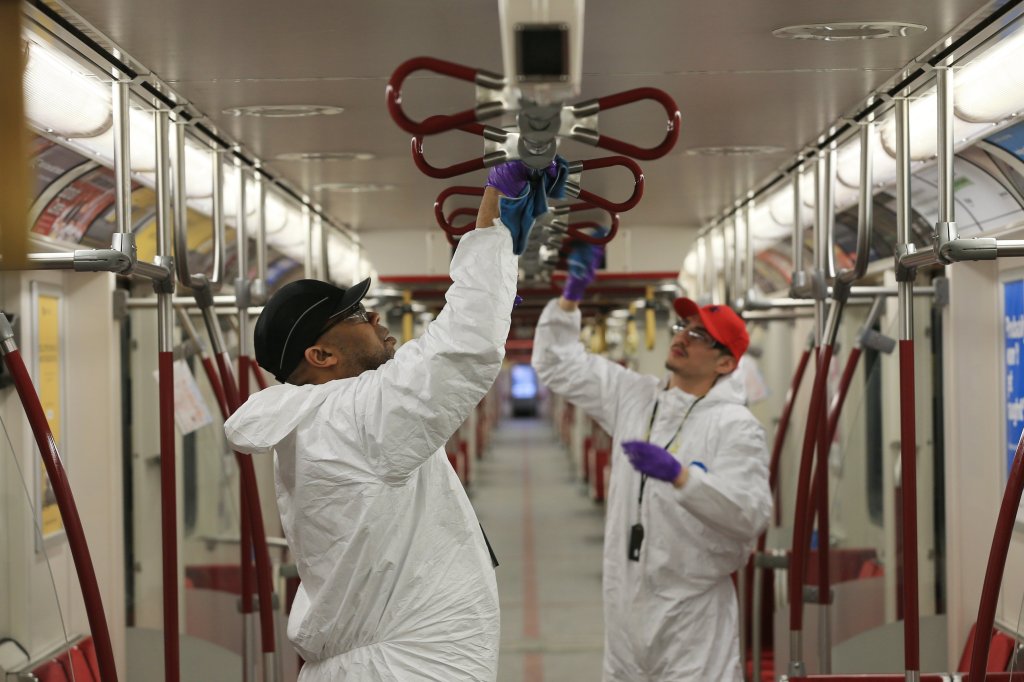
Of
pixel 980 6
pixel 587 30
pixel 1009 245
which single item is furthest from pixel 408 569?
pixel 980 6

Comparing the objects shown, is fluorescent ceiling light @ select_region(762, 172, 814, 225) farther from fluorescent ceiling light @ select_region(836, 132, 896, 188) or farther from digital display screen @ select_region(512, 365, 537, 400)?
digital display screen @ select_region(512, 365, 537, 400)

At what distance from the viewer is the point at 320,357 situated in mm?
2432

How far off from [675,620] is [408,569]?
5.99 feet

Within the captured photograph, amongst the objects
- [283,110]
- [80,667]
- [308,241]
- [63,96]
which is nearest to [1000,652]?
[283,110]

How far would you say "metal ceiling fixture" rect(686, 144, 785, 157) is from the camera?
12.7 feet

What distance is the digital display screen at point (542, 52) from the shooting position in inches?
60.7

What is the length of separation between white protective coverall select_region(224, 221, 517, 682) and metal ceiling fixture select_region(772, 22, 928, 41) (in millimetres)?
860

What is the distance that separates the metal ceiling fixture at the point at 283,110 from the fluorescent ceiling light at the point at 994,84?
5.76 feet

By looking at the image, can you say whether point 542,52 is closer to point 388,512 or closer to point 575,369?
point 388,512

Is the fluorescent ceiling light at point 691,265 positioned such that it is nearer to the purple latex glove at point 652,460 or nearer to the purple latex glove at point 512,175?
the purple latex glove at point 652,460

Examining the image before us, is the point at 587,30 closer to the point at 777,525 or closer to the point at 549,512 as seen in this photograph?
the point at 777,525

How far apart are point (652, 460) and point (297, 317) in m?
1.50

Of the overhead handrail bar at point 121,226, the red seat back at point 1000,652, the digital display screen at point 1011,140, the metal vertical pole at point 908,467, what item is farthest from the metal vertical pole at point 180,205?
the red seat back at point 1000,652

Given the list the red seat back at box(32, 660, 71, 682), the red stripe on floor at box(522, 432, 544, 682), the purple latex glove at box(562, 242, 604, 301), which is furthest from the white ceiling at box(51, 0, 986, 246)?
the red stripe on floor at box(522, 432, 544, 682)
